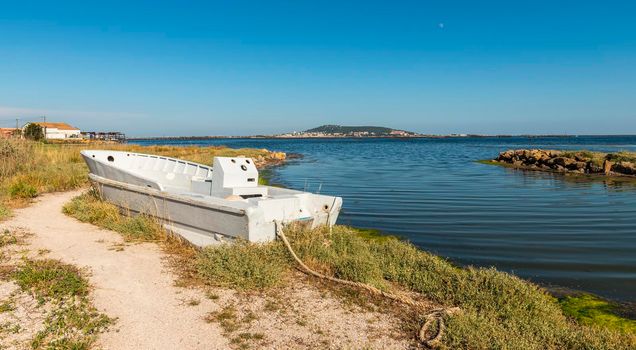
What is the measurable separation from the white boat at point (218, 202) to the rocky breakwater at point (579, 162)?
25.7 m

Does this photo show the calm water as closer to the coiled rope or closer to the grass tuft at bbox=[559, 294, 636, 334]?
the grass tuft at bbox=[559, 294, 636, 334]

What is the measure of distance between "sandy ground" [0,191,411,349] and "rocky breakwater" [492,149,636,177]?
27.8m

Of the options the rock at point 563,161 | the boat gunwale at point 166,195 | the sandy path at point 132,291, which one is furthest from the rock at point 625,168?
the sandy path at point 132,291

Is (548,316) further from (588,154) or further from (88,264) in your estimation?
(588,154)

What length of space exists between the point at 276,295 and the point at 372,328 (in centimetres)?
166

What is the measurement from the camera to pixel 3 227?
9.41m

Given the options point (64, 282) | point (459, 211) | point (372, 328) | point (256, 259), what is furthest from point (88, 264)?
point (459, 211)

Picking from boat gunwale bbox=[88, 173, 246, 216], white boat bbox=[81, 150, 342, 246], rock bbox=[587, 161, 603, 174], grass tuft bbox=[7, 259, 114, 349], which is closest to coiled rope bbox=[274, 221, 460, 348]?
white boat bbox=[81, 150, 342, 246]

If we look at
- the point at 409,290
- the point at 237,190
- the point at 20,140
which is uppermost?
the point at 20,140

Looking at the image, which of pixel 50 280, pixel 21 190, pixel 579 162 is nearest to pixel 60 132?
pixel 21 190

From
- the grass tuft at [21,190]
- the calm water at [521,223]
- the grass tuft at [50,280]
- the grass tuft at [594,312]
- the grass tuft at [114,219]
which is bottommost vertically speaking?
the grass tuft at [594,312]

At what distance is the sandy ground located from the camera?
4.87 metres

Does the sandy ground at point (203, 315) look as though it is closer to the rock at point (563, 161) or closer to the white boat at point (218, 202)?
the white boat at point (218, 202)

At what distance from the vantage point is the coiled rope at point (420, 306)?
196 inches
